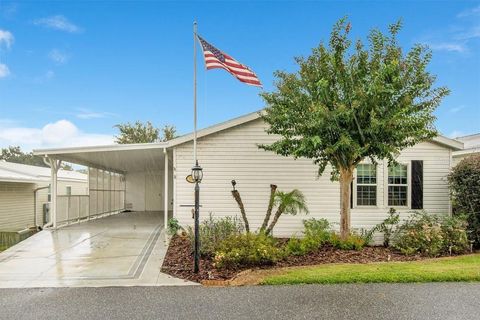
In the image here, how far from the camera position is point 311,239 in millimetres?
7996

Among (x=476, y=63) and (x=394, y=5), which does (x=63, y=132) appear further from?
(x=476, y=63)

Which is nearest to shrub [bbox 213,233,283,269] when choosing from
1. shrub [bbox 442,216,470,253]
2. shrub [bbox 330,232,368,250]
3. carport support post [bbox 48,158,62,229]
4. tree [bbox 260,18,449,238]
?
shrub [bbox 330,232,368,250]

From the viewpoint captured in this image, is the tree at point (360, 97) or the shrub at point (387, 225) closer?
the tree at point (360, 97)

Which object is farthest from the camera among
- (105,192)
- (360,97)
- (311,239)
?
(105,192)

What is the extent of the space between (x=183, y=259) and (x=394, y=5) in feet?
31.3

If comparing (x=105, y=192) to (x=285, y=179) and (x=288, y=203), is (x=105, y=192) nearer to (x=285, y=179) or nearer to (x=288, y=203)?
(x=285, y=179)

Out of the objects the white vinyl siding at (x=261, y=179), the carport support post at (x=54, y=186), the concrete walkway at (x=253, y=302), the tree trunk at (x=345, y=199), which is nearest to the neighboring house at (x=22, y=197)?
the carport support post at (x=54, y=186)

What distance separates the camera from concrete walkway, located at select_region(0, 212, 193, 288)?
5859mm

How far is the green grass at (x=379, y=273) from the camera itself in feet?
18.7

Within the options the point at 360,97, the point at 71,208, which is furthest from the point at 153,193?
the point at 360,97

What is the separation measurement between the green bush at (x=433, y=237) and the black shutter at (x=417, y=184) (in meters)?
1.08

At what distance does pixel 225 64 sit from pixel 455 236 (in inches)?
268

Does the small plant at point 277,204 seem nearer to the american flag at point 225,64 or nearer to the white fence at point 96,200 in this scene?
the american flag at point 225,64

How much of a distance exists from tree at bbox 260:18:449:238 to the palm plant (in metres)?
1.46
